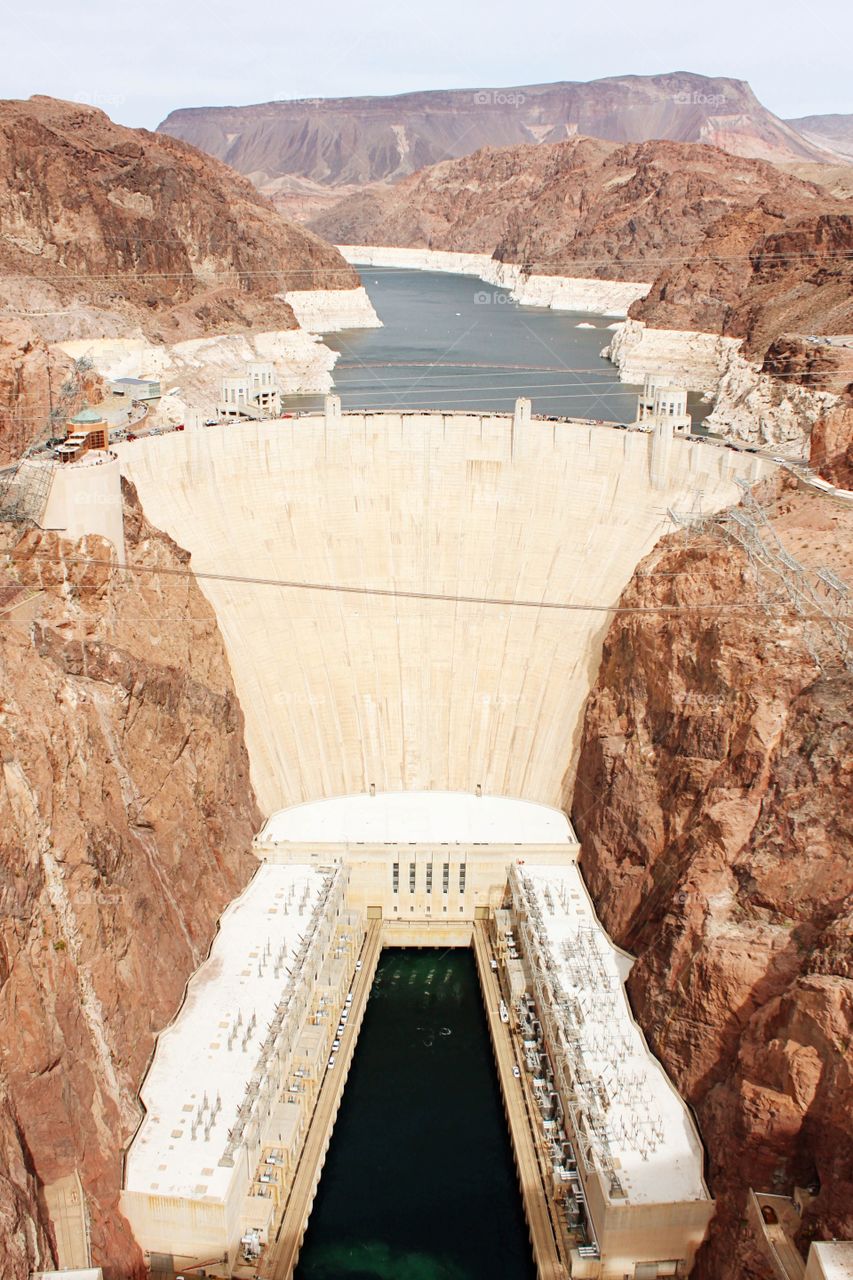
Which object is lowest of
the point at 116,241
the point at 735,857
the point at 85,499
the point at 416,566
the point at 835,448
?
the point at 735,857

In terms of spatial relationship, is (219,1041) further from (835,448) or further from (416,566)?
(835,448)

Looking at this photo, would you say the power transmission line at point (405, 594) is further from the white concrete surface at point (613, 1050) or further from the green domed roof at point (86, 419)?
the white concrete surface at point (613, 1050)

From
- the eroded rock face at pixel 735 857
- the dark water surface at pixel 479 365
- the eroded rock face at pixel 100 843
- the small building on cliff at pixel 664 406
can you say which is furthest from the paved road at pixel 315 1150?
the dark water surface at pixel 479 365

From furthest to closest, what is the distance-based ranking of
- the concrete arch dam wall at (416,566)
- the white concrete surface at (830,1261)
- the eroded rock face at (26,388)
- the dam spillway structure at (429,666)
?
the eroded rock face at (26,388) < the concrete arch dam wall at (416,566) < the dam spillway structure at (429,666) < the white concrete surface at (830,1261)

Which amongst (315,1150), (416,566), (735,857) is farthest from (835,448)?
(315,1150)

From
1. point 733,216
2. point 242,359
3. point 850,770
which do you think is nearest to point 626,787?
point 850,770

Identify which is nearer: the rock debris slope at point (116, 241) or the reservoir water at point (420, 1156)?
the reservoir water at point (420, 1156)

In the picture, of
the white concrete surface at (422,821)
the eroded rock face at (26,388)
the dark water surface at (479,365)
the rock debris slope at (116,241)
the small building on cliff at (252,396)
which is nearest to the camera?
the white concrete surface at (422,821)
